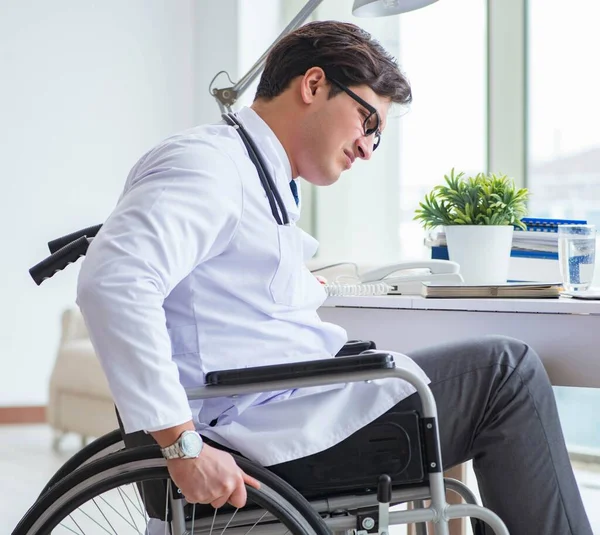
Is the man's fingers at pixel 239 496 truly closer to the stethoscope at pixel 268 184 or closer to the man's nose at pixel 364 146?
the stethoscope at pixel 268 184

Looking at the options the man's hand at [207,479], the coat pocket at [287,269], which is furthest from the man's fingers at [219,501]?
the coat pocket at [287,269]

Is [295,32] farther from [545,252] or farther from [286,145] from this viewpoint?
[545,252]

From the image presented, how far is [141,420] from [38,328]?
3564mm

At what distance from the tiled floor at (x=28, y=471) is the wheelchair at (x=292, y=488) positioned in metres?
1.55

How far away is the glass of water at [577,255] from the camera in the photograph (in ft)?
5.05

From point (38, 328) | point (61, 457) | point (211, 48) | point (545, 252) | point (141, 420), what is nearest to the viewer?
point (141, 420)

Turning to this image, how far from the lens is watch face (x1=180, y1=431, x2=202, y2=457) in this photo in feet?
2.89

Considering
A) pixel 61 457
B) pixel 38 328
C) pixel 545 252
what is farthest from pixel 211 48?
pixel 545 252

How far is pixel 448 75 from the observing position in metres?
3.75

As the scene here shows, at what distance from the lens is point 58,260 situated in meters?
1.08

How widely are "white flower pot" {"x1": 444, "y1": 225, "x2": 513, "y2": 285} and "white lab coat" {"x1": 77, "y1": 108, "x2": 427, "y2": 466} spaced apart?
0.65m

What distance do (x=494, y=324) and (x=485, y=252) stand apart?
360 millimetres

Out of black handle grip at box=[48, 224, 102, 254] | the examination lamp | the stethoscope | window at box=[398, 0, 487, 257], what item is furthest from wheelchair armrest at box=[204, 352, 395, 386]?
window at box=[398, 0, 487, 257]

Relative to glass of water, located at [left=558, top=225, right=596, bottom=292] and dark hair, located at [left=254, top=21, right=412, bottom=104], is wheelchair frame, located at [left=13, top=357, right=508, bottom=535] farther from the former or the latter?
glass of water, located at [left=558, top=225, right=596, bottom=292]
